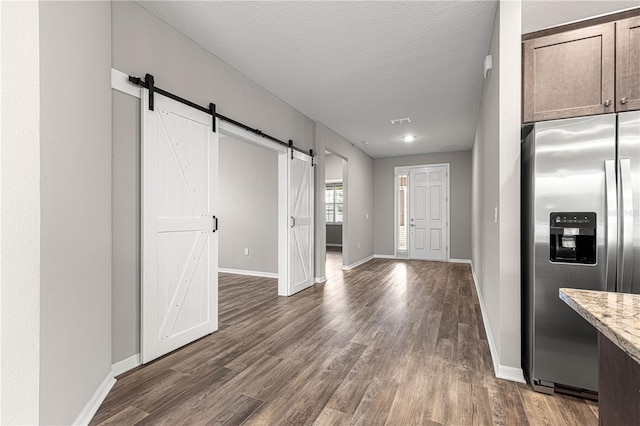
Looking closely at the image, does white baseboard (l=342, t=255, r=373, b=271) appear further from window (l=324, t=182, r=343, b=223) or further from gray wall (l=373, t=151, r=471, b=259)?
window (l=324, t=182, r=343, b=223)

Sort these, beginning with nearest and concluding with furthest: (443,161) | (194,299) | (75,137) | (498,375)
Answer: (75,137), (498,375), (194,299), (443,161)

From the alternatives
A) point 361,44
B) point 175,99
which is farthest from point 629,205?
point 175,99

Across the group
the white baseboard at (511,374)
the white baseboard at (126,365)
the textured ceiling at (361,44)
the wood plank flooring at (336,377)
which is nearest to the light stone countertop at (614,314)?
the wood plank flooring at (336,377)

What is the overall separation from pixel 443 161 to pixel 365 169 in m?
2.00

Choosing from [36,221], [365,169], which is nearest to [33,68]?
[36,221]

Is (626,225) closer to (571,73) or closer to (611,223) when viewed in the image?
(611,223)

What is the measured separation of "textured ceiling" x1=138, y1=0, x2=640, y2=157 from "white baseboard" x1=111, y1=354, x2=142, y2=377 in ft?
8.99

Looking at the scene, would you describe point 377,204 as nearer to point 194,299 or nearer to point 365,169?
point 365,169

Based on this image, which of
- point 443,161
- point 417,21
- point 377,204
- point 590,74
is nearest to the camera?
point 590,74

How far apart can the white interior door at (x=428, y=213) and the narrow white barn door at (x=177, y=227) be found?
6.03 metres

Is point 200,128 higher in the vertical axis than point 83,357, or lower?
higher

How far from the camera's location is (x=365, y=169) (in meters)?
7.64

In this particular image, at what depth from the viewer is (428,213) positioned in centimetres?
765

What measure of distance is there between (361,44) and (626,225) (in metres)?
2.44
